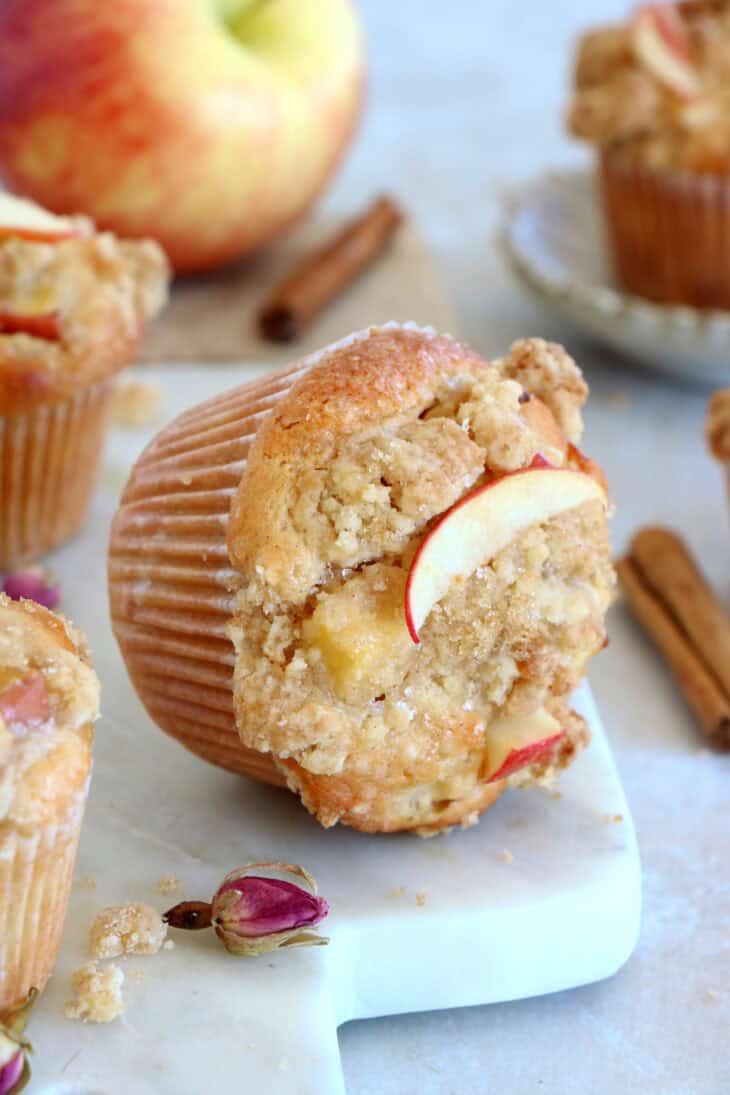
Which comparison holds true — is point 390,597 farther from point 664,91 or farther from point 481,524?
point 664,91

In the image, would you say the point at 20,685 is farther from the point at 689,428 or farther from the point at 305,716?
the point at 689,428

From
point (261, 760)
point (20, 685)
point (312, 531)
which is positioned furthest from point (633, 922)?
point (20, 685)

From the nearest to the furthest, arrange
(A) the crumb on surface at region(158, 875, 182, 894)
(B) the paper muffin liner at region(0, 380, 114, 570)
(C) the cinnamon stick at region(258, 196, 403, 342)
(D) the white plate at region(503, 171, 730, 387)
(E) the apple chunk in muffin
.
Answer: (E) the apple chunk in muffin → (A) the crumb on surface at region(158, 875, 182, 894) → (B) the paper muffin liner at region(0, 380, 114, 570) → (D) the white plate at region(503, 171, 730, 387) → (C) the cinnamon stick at region(258, 196, 403, 342)

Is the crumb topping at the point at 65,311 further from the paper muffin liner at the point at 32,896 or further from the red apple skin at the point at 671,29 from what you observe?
the red apple skin at the point at 671,29

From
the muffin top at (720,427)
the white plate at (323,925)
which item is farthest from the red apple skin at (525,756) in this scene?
the muffin top at (720,427)

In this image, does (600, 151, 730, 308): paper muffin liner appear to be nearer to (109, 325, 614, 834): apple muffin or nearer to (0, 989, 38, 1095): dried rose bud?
(109, 325, 614, 834): apple muffin

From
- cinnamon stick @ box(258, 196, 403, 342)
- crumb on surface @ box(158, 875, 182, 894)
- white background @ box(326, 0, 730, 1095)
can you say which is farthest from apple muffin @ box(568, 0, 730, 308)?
crumb on surface @ box(158, 875, 182, 894)

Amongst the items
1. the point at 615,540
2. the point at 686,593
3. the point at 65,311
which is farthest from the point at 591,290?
the point at 65,311
